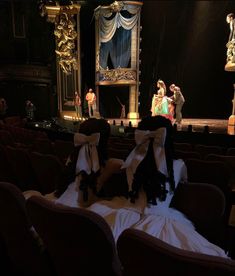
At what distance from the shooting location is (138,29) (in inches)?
471

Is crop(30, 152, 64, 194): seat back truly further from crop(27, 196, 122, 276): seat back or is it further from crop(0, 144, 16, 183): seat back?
crop(27, 196, 122, 276): seat back

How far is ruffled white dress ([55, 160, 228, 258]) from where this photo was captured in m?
1.24

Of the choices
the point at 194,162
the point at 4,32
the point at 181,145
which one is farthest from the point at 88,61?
the point at 194,162

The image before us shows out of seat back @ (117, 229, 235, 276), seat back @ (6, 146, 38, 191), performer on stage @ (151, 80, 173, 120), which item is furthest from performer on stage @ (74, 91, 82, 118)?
seat back @ (117, 229, 235, 276)

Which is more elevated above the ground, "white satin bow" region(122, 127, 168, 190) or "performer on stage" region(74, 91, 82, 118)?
"white satin bow" region(122, 127, 168, 190)

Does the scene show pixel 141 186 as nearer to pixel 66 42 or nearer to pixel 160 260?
pixel 160 260

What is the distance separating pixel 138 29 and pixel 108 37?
140 centimetres

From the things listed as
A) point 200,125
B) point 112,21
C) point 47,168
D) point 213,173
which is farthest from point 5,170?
point 112,21

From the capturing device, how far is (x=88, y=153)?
182cm

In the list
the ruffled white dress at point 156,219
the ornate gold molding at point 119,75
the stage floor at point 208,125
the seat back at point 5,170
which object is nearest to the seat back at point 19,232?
the ruffled white dress at point 156,219

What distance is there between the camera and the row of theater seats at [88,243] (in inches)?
29.3

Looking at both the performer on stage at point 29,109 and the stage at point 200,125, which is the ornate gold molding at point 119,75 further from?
the performer on stage at point 29,109

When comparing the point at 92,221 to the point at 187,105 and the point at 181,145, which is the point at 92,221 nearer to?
the point at 181,145

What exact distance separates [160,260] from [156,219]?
658mm
